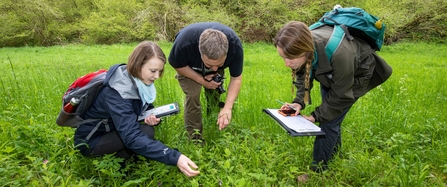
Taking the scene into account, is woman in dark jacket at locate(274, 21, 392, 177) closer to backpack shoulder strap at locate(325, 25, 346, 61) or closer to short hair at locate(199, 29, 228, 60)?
backpack shoulder strap at locate(325, 25, 346, 61)

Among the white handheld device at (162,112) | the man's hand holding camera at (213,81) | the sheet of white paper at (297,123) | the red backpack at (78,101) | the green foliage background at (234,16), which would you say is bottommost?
the green foliage background at (234,16)

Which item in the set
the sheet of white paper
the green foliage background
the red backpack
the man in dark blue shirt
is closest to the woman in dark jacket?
the sheet of white paper

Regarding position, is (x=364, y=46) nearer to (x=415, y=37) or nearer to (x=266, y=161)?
(x=266, y=161)

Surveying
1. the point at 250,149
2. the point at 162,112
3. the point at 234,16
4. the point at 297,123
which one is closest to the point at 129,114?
the point at 162,112

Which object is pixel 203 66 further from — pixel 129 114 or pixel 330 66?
pixel 330 66

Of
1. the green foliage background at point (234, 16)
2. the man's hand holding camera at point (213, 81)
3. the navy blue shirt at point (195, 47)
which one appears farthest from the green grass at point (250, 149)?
the green foliage background at point (234, 16)

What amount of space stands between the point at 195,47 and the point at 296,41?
105 cm

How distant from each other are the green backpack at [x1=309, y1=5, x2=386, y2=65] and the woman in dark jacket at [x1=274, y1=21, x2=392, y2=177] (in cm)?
4

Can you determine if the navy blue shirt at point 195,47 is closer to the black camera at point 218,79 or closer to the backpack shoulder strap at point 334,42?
the black camera at point 218,79

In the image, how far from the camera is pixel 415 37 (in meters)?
17.5

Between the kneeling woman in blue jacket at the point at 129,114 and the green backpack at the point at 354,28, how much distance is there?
51.4 inches

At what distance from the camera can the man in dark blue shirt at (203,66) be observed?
2.45 metres

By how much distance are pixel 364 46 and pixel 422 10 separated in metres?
18.4

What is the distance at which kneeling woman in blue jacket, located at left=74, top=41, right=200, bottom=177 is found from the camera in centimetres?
198
